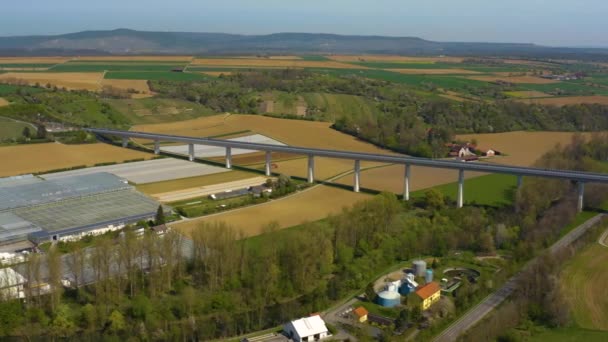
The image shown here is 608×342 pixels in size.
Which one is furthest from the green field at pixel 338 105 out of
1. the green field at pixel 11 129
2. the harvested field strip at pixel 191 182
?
the green field at pixel 11 129

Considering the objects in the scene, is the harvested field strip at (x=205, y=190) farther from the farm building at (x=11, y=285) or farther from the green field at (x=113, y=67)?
the green field at (x=113, y=67)

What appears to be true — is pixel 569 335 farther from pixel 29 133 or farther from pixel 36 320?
pixel 29 133

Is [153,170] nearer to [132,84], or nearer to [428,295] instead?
[428,295]

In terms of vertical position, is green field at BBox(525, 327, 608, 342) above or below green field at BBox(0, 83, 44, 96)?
below

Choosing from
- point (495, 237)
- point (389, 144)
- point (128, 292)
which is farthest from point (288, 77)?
point (128, 292)

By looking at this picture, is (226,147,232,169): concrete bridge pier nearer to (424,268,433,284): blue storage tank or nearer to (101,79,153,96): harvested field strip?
(424,268,433,284): blue storage tank

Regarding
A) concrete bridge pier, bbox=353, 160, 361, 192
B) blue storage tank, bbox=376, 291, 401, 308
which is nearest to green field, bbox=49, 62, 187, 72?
concrete bridge pier, bbox=353, 160, 361, 192

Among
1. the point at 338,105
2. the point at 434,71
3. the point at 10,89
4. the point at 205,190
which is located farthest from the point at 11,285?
the point at 434,71
